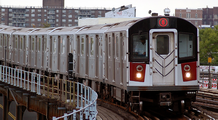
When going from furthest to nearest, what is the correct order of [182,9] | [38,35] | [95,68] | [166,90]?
[182,9], [38,35], [95,68], [166,90]

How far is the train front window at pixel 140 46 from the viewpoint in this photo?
13.5 meters

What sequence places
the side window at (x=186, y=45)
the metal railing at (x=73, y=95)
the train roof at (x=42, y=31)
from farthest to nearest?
the train roof at (x=42, y=31) → the side window at (x=186, y=45) → the metal railing at (x=73, y=95)

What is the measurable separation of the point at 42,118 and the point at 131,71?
31.5ft

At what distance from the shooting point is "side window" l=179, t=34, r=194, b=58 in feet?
44.8

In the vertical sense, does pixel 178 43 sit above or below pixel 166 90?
above

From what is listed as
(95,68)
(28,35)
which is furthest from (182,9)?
(95,68)

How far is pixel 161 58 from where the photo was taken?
13469mm

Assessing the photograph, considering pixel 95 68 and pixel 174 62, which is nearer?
pixel 174 62

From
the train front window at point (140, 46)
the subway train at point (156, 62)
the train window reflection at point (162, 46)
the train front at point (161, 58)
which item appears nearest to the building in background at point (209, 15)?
the subway train at point (156, 62)

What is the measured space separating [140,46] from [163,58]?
85cm

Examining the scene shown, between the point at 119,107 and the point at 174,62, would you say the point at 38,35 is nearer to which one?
the point at 119,107

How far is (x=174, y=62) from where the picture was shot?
13492 mm

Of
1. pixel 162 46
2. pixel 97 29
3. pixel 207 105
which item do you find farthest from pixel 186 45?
pixel 97 29

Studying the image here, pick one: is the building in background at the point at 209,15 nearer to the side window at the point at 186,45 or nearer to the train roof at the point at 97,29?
the train roof at the point at 97,29
